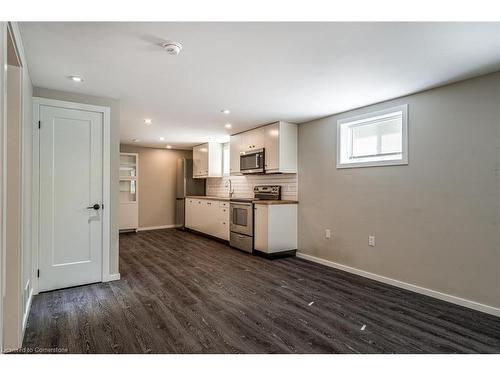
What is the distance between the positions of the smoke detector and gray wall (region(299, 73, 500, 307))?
2.66 metres

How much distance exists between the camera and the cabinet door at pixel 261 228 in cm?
479

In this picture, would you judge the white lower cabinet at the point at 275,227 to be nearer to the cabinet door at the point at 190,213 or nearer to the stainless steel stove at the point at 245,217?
the stainless steel stove at the point at 245,217

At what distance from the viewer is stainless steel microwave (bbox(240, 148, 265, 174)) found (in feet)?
17.1

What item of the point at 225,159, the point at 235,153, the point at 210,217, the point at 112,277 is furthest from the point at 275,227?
the point at 225,159

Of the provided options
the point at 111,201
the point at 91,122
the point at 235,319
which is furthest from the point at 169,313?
the point at 91,122

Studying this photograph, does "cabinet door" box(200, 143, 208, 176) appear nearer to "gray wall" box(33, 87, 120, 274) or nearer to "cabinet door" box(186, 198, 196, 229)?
"cabinet door" box(186, 198, 196, 229)

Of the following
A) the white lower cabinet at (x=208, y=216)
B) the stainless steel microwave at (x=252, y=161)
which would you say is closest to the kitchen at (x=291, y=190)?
the stainless steel microwave at (x=252, y=161)

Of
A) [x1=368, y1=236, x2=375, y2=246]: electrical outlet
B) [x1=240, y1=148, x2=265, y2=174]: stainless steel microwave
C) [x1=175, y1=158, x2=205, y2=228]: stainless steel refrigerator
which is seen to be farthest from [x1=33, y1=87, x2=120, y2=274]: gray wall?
[x1=175, y1=158, x2=205, y2=228]: stainless steel refrigerator

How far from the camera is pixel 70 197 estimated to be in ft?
11.0

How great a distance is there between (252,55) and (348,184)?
244 cm

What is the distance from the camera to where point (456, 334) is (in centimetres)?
233

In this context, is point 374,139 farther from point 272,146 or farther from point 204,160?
point 204,160

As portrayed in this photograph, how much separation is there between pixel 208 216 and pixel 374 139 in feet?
12.7
